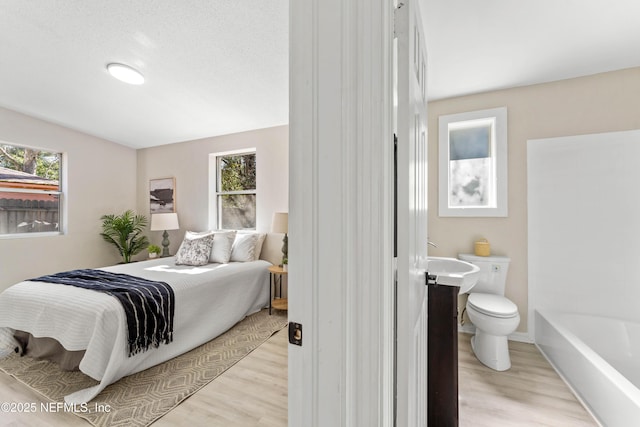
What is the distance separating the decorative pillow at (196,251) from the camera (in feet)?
9.99

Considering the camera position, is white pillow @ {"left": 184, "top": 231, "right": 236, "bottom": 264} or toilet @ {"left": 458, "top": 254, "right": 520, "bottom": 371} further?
white pillow @ {"left": 184, "top": 231, "right": 236, "bottom": 264}

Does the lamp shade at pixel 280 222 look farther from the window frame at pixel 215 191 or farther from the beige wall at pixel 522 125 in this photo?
the beige wall at pixel 522 125

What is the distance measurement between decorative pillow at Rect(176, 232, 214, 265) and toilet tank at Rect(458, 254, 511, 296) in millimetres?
2834

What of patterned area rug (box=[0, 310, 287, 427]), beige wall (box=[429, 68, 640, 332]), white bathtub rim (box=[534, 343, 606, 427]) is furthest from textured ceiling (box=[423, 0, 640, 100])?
patterned area rug (box=[0, 310, 287, 427])

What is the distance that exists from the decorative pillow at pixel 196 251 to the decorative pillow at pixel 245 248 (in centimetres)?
29

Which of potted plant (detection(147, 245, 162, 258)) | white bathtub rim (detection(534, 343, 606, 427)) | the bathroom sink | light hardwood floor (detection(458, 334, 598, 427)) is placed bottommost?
light hardwood floor (detection(458, 334, 598, 427))

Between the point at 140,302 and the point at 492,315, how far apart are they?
8.21 feet

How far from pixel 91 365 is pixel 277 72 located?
8.40 feet

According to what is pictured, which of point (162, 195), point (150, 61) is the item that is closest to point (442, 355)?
point (150, 61)

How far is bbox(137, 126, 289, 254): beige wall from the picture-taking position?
3469 mm

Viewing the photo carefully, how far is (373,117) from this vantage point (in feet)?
1.74

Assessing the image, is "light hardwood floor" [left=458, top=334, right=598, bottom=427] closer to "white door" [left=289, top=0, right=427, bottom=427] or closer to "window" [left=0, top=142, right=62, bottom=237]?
"white door" [left=289, top=0, right=427, bottom=427]

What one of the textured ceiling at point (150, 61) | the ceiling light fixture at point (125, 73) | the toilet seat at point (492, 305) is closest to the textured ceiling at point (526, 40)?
the textured ceiling at point (150, 61)

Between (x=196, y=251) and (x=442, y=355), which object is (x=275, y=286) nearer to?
(x=196, y=251)
